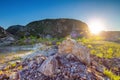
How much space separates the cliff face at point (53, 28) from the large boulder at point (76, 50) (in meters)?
92.2

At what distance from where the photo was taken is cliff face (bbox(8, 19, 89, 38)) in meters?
109

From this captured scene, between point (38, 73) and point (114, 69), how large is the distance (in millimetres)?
6091

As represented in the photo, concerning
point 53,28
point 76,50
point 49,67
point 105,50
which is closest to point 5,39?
point 53,28

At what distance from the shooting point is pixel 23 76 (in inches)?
370

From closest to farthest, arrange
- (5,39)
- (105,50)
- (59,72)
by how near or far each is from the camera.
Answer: (59,72)
(105,50)
(5,39)

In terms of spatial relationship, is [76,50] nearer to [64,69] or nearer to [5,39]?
[64,69]

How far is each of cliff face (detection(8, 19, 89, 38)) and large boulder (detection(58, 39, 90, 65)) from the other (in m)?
92.2

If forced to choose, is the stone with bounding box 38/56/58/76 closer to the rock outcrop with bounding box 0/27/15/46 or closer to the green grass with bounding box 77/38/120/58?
the green grass with bounding box 77/38/120/58

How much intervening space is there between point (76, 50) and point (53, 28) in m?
106

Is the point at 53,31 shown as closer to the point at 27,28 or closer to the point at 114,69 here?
the point at 27,28

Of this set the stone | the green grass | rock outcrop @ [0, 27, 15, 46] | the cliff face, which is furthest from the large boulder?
the cliff face

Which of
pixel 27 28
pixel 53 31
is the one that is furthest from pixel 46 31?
pixel 27 28

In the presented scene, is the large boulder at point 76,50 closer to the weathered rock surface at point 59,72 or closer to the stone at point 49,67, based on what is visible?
the weathered rock surface at point 59,72

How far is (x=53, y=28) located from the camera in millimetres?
116812
